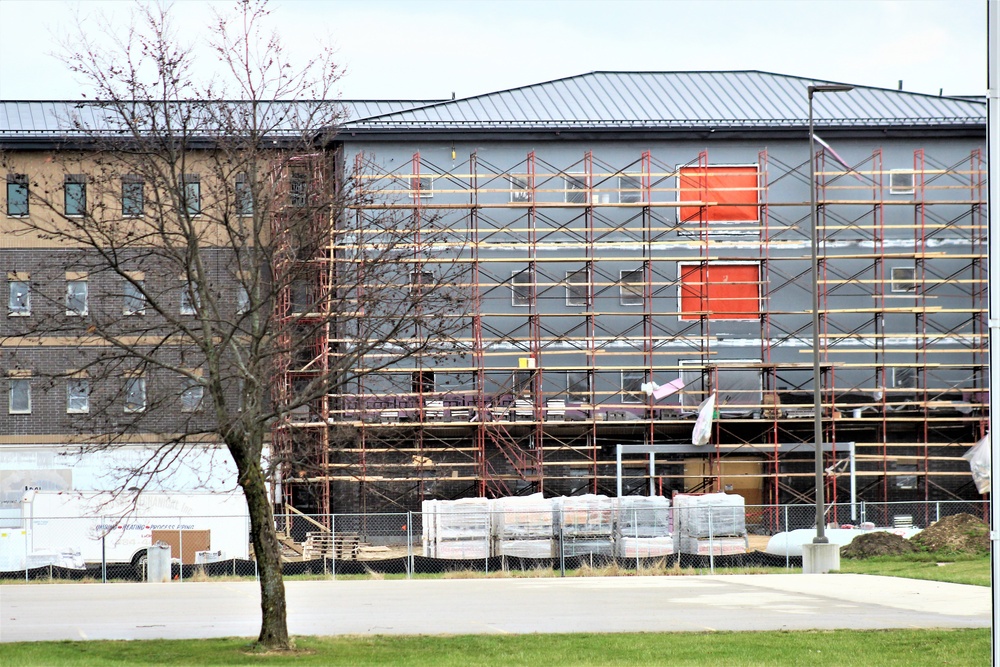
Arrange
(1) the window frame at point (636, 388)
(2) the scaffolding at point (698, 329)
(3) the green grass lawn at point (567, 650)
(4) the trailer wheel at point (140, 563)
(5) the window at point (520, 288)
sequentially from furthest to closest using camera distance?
(5) the window at point (520, 288), (1) the window frame at point (636, 388), (2) the scaffolding at point (698, 329), (4) the trailer wheel at point (140, 563), (3) the green grass lawn at point (567, 650)

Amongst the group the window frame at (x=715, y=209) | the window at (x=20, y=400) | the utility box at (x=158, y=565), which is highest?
the window frame at (x=715, y=209)

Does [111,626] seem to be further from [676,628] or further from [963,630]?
[963,630]

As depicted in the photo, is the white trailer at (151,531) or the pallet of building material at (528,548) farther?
the pallet of building material at (528,548)

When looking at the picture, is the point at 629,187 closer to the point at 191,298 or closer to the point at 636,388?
the point at 636,388

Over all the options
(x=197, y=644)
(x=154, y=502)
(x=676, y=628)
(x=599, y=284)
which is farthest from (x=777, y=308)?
(x=197, y=644)

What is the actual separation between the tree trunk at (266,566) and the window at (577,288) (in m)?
28.7

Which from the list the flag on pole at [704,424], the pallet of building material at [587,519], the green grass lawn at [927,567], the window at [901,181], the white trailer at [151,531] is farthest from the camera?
the window at [901,181]

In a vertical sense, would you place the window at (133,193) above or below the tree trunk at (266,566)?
above

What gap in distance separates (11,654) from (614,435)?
29.9 m

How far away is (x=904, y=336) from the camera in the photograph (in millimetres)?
43281

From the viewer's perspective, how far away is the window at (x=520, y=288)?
4491cm

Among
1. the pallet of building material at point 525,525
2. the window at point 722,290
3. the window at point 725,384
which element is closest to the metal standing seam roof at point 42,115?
the window at point 722,290

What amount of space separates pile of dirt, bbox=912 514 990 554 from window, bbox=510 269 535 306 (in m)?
16.0

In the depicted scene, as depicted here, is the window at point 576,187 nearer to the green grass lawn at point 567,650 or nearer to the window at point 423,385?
the window at point 423,385
